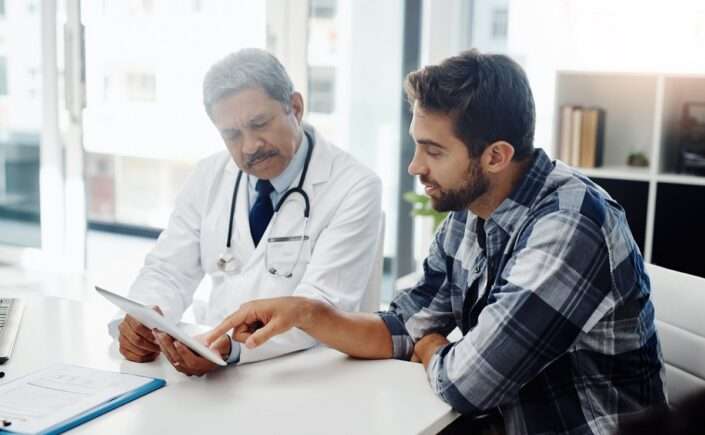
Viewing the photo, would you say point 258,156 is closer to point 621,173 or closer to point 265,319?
point 265,319

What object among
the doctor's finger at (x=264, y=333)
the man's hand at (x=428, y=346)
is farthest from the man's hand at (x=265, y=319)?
the man's hand at (x=428, y=346)

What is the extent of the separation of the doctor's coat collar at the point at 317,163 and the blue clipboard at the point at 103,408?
0.74m

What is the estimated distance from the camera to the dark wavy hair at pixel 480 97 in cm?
167

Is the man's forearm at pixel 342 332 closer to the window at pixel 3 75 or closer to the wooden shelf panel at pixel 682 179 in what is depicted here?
the wooden shelf panel at pixel 682 179

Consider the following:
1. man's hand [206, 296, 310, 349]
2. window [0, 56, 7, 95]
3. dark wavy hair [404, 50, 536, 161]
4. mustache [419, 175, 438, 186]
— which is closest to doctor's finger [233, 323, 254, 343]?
man's hand [206, 296, 310, 349]

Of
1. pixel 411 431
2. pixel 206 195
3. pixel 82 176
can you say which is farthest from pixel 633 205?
pixel 82 176

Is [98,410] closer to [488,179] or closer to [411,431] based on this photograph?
[411,431]

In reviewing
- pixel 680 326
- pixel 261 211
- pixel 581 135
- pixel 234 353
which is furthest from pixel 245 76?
pixel 581 135

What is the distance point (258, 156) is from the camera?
2.15 m

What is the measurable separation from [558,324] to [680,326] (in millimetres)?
257

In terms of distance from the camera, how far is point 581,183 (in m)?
1.65

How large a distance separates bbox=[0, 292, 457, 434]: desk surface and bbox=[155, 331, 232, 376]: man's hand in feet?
0.05

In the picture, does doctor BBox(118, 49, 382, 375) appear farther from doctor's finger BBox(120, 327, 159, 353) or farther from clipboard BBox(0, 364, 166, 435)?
clipboard BBox(0, 364, 166, 435)

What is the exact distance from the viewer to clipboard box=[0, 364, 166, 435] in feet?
4.63
